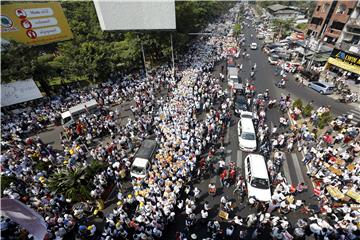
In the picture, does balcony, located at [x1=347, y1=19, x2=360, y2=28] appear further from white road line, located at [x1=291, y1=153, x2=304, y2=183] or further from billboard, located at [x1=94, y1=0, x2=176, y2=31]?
billboard, located at [x1=94, y1=0, x2=176, y2=31]

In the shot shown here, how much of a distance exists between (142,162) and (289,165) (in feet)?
37.7

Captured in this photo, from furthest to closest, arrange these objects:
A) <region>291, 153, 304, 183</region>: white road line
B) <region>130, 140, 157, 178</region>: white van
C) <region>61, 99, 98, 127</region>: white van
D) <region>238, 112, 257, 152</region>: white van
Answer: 1. <region>61, 99, 98, 127</region>: white van
2. <region>238, 112, 257, 152</region>: white van
3. <region>291, 153, 304, 183</region>: white road line
4. <region>130, 140, 157, 178</region>: white van

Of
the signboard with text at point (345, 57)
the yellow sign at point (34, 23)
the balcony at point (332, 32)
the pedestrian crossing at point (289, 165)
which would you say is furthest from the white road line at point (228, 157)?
the balcony at point (332, 32)

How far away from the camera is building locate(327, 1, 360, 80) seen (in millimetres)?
26438

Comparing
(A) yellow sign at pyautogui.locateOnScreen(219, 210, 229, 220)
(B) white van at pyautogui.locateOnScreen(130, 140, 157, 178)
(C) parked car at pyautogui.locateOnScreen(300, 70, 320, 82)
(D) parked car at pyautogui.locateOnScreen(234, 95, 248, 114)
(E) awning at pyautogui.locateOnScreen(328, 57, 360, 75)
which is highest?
(B) white van at pyautogui.locateOnScreen(130, 140, 157, 178)

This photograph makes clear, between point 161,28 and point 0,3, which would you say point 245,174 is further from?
point 0,3

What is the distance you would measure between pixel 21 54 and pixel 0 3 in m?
8.60

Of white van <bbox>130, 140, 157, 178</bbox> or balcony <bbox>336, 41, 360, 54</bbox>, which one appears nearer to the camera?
white van <bbox>130, 140, 157, 178</bbox>

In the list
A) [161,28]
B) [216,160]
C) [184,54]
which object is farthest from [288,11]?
[216,160]

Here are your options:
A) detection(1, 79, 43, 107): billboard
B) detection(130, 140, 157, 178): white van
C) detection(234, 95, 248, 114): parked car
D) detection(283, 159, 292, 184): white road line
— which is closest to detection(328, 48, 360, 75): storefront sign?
detection(234, 95, 248, 114): parked car

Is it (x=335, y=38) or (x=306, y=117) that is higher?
(x=335, y=38)

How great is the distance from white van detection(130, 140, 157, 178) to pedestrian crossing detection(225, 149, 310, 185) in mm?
6207

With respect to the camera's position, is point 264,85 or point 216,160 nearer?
point 216,160

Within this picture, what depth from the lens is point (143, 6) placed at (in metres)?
23.9
